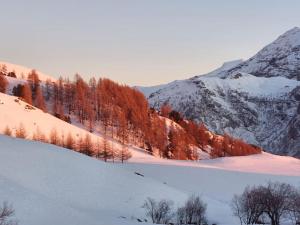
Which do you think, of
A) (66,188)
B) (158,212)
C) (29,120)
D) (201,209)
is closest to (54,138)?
(29,120)

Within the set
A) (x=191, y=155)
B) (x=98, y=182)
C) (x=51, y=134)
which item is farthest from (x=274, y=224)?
(x=191, y=155)

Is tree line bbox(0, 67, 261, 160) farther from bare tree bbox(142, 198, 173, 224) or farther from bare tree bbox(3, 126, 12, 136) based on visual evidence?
bare tree bbox(142, 198, 173, 224)

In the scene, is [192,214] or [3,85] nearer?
[192,214]

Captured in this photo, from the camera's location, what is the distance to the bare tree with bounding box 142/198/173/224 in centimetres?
6938

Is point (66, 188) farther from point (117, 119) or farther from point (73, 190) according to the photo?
point (117, 119)

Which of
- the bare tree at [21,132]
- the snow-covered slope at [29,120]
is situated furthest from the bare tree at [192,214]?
the snow-covered slope at [29,120]

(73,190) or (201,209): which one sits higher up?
(73,190)

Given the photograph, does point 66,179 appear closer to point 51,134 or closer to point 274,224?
point 274,224

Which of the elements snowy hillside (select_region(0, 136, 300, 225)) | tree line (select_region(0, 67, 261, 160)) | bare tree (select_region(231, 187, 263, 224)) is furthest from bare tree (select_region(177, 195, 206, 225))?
tree line (select_region(0, 67, 261, 160))

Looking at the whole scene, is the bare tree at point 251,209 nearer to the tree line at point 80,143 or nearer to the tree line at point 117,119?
the tree line at point 80,143

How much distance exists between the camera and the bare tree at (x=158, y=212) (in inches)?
2731

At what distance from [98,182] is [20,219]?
28029mm

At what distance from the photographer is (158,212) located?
233 feet

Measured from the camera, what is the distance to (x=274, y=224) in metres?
74.1
